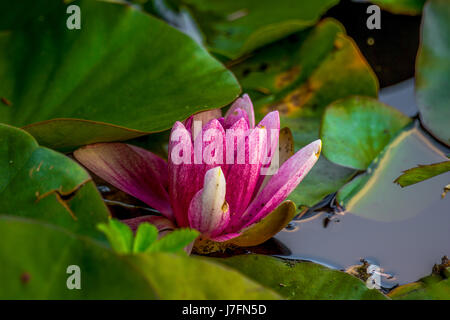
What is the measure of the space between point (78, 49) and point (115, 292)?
850 millimetres

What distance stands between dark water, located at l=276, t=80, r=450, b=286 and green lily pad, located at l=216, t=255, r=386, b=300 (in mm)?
135

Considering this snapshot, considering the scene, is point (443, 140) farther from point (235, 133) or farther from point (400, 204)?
point (235, 133)

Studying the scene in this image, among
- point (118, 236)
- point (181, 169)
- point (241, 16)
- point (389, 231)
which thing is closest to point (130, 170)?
point (181, 169)

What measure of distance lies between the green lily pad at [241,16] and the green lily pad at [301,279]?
3.14 ft

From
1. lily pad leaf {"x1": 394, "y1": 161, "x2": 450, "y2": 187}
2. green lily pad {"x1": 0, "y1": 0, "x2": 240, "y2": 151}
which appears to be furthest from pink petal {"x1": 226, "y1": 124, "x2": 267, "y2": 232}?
lily pad leaf {"x1": 394, "y1": 161, "x2": 450, "y2": 187}

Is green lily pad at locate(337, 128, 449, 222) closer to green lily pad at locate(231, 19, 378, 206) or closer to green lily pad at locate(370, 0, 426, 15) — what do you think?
green lily pad at locate(231, 19, 378, 206)

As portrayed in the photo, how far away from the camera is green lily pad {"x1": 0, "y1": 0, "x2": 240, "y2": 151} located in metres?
1.28

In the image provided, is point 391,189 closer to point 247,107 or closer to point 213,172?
point 247,107

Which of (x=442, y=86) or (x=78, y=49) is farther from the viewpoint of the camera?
(x=442, y=86)

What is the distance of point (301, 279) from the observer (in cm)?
102

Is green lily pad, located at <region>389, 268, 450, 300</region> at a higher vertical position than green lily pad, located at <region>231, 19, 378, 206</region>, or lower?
lower

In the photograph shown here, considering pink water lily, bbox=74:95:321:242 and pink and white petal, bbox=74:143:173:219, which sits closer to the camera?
pink water lily, bbox=74:95:321:242

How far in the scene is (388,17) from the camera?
2.04 m
